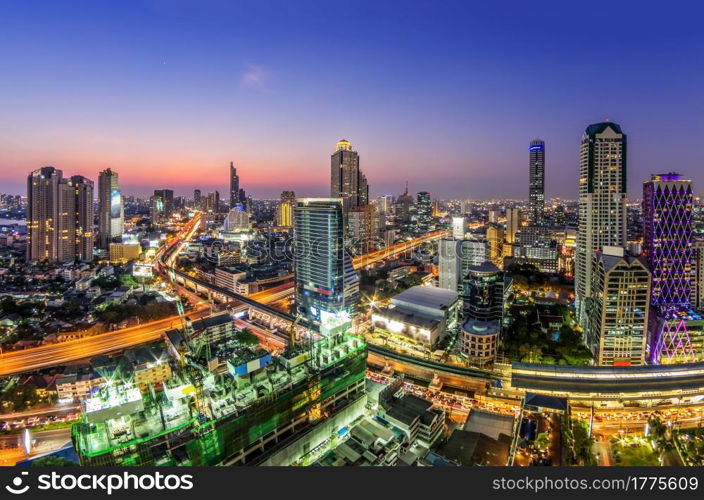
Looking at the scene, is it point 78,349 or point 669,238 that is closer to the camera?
point 78,349

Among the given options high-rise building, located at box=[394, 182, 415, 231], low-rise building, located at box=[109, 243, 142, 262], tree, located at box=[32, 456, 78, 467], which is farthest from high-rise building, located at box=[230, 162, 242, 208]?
tree, located at box=[32, 456, 78, 467]

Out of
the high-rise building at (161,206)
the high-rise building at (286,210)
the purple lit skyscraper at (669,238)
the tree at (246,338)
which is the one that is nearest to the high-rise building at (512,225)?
the purple lit skyscraper at (669,238)

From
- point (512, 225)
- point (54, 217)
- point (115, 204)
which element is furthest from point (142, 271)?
point (512, 225)

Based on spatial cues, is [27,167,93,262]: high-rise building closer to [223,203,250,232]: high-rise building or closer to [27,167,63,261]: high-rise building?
[27,167,63,261]: high-rise building

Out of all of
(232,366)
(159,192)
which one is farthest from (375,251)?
(159,192)

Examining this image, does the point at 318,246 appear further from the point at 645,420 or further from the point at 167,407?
the point at 645,420

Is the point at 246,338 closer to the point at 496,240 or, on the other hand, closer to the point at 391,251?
the point at 391,251

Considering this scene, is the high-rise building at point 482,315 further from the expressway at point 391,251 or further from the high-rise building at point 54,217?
the high-rise building at point 54,217
